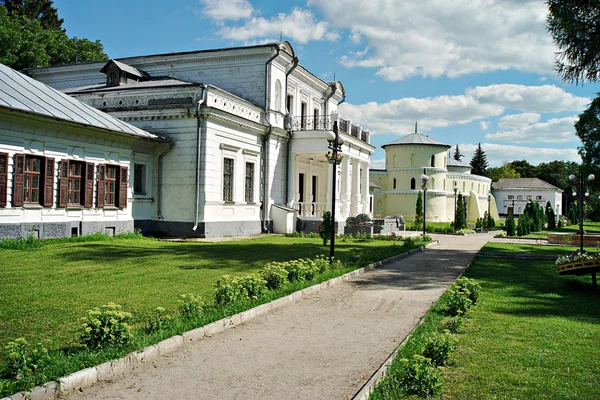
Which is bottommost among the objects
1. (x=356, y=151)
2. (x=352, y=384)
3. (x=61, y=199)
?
(x=352, y=384)

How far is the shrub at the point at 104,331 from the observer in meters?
5.58

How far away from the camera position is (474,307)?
30.0 feet

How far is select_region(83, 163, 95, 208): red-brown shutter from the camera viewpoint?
18.6 meters

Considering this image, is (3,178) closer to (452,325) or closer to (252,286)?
(252,286)

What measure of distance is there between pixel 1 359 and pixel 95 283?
4.74 meters

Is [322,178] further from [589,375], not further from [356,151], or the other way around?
[589,375]

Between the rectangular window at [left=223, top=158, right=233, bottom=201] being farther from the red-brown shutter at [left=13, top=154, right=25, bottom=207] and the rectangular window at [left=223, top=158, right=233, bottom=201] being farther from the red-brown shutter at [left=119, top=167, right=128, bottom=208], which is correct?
Result: the red-brown shutter at [left=13, top=154, right=25, bottom=207]

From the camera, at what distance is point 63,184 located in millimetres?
17641

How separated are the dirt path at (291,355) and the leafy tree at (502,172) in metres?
106

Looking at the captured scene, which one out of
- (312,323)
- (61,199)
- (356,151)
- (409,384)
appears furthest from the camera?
(356,151)

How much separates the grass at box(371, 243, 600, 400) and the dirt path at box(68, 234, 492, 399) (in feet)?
1.66

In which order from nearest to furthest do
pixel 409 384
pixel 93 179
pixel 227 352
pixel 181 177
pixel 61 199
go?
1. pixel 409 384
2. pixel 227 352
3. pixel 61 199
4. pixel 93 179
5. pixel 181 177

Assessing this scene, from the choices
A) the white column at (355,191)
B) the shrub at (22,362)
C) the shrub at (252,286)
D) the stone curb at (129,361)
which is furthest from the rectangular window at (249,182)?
the shrub at (22,362)

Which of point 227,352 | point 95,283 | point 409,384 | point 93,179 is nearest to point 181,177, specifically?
point 93,179
